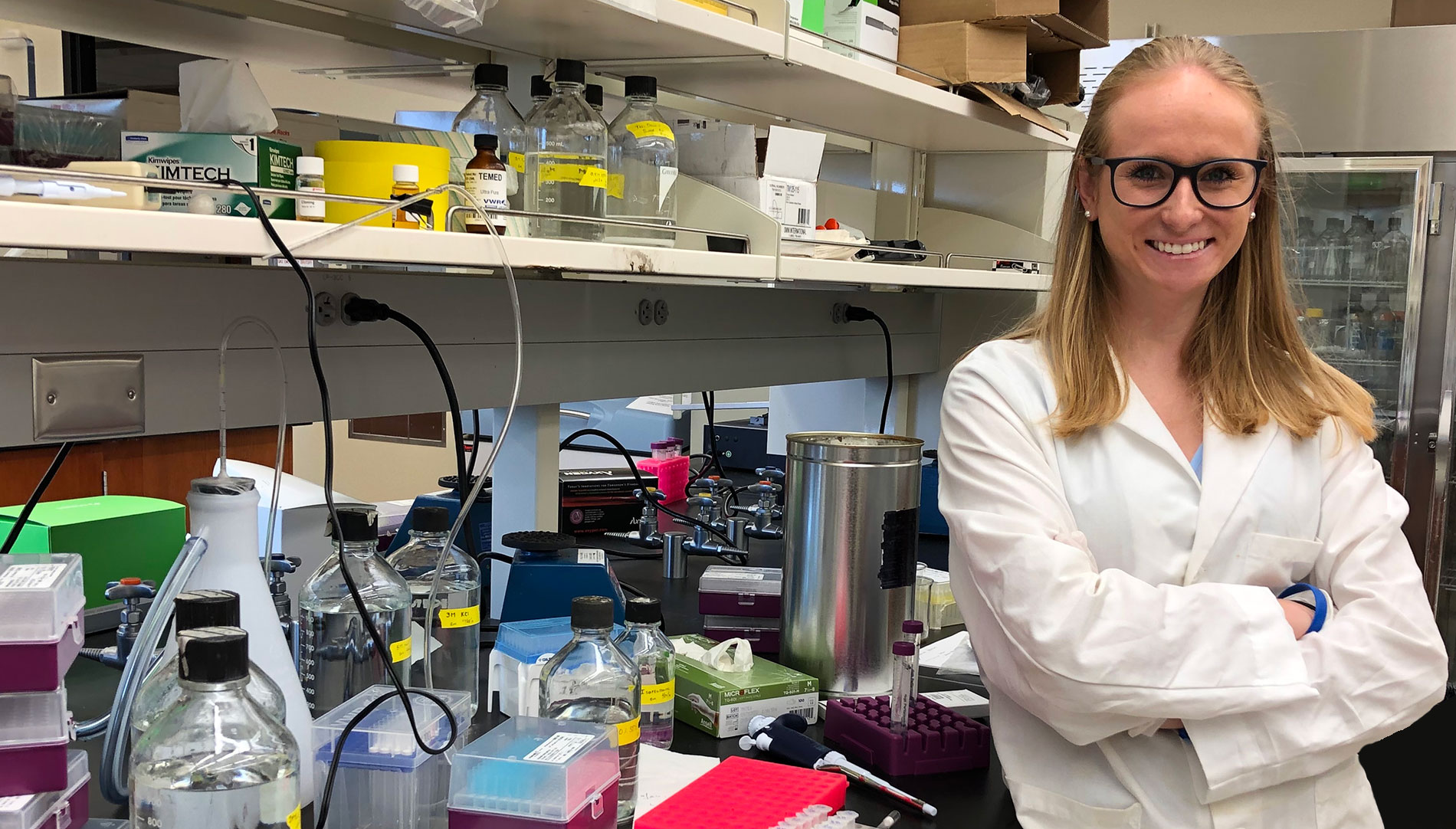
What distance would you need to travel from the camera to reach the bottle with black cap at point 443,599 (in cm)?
135

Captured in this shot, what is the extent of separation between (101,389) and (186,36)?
0.57 metres

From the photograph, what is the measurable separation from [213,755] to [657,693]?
1.95ft

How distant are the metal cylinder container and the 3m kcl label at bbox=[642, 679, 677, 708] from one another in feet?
0.97

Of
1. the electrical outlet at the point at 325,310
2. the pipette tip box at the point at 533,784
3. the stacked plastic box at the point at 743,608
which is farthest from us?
the stacked plastic box at the point at 743,608

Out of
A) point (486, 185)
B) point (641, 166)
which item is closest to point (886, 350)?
point (641, 166)

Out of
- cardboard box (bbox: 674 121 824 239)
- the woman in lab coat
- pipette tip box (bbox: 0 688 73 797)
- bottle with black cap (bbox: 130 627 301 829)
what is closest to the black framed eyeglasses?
the woman in lab coat

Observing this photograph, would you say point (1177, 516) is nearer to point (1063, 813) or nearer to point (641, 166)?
point (1063, 813)

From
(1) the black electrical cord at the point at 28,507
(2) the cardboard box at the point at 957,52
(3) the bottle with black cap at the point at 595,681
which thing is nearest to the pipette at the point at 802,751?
(3) the bottle with black cap at the point at 595,681

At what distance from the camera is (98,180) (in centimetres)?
82

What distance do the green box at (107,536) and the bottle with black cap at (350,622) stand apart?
2.08 feet

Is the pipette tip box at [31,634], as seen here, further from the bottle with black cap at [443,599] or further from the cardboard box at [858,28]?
the cardboard box at [858,28]

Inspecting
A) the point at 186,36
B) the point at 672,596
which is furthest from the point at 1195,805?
the point at 186,36

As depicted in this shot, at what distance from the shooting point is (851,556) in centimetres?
155

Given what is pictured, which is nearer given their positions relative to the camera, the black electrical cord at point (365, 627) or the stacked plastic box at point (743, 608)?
the black electrical cord at point (365, 627)
